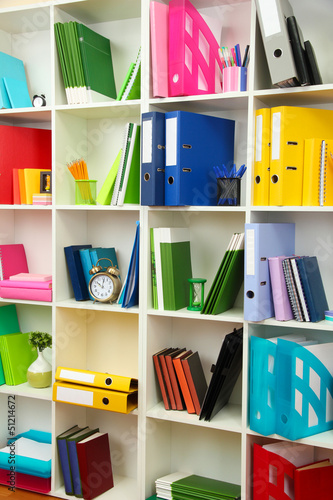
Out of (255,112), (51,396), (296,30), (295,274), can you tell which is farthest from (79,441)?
(296,30)

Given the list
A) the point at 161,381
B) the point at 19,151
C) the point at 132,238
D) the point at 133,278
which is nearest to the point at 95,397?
the point at 161,381

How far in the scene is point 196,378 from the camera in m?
2.30

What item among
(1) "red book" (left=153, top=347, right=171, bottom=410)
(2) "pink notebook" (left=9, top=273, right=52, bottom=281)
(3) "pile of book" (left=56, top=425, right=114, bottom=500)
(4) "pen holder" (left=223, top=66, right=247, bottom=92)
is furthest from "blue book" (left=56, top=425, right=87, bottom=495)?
(4) "pen holder" (left=223, top=66, right=247, bottom=92)

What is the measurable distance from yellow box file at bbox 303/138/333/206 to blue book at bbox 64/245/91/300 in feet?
3.48

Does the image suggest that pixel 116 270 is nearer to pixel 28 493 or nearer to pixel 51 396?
pixel 51 396

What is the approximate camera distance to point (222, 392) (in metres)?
2.21

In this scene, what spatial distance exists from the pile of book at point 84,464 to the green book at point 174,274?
730 mm

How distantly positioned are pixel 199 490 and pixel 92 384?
0.62 metres

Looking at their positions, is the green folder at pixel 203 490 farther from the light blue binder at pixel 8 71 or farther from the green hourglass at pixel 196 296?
the light blue binder at pixel 8 71

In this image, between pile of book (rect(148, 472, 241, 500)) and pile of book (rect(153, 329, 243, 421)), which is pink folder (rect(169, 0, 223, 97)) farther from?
pile of book (rect(148, 472, 241, 500))

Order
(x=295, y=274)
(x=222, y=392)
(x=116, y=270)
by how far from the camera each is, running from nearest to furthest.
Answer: (x=295, y=274), (x=222, y=392), (x=116, y=270)

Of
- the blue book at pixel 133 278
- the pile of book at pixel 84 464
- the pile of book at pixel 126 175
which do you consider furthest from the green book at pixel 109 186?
the pile of book at pixel 84 464

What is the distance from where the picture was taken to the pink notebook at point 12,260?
2650mm

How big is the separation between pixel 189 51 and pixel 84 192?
75cm
